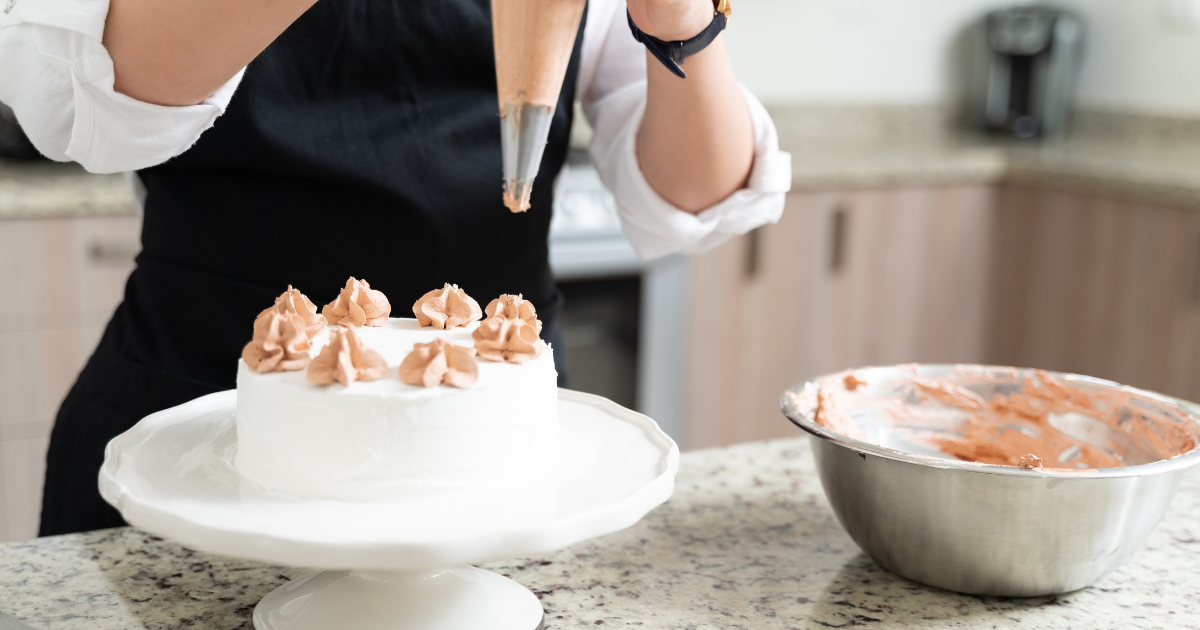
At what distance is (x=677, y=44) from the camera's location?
806mm

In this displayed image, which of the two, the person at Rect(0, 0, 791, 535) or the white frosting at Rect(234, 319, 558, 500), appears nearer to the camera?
the white frosting at Rect(234, 319, 558, 500)

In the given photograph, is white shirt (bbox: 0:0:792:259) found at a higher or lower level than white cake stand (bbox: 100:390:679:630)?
higher

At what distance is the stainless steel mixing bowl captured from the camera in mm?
684

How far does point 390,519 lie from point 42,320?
153cm

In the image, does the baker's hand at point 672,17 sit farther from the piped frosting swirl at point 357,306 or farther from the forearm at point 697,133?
the piped frosting swirl at point 357,306

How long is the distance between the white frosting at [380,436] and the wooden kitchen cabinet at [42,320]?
4.49ft

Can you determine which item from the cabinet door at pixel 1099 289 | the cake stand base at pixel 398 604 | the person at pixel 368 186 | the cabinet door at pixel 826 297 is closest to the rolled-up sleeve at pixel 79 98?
the person at pixel 368 186

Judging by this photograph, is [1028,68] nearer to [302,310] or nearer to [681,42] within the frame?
[681,42]

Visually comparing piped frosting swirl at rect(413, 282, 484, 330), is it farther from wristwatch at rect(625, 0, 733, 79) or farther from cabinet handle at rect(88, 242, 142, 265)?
cabinet handle at rect(88, 242, 142, 265)

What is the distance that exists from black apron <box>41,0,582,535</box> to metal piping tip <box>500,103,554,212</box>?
17.4 inches

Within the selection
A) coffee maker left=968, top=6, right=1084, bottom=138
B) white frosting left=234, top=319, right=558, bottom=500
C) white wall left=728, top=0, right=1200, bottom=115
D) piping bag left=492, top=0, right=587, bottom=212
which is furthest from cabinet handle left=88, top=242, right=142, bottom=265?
coffee maker left=968, top=6, right=1084, bottom=138

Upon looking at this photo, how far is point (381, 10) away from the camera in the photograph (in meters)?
1.02

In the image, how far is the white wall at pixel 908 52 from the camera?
2.81 metres

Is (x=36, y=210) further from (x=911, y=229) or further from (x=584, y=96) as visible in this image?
(x=911, y=229)
